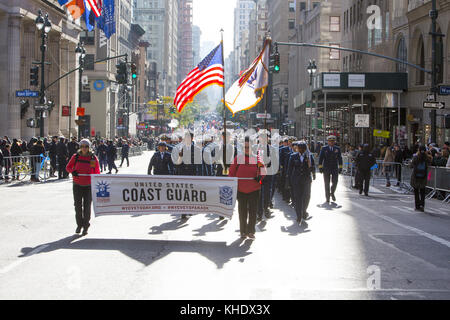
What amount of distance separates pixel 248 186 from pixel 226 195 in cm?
55

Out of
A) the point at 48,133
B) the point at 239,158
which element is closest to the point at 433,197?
the point at 239,158

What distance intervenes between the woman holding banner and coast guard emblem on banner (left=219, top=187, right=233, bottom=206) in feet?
0.69

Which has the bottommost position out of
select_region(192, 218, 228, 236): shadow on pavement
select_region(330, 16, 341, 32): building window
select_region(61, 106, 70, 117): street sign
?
select_region(192, 218, 228, 236): shadow on pavement

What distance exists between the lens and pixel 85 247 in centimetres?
1141

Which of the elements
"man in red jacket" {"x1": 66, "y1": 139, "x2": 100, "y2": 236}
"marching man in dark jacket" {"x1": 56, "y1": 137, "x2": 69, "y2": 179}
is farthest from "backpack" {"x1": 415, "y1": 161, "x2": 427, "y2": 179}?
"marching man in dark jacket" {"x1": 56, "y1": 137, "x2": 69, "y2": 179}

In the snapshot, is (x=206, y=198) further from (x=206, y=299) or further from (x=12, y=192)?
(x=12, y=192)

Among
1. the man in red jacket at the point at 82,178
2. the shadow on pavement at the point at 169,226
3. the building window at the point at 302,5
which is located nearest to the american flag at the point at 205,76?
the shadow on pavement at the point at 169,226

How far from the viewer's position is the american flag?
1528 centimetres

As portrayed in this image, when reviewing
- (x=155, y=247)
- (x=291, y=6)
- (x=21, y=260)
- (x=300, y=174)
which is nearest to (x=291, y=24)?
(x=291, y=6)

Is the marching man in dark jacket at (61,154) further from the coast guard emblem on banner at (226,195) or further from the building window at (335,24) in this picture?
the building window at (335,24)

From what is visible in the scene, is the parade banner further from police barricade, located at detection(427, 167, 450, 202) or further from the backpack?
police barricade, located at detection(427, 167, 450, 202)

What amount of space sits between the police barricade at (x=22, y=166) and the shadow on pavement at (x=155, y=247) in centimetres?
1638

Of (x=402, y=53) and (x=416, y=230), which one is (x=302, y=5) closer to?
(x=402, y=53)

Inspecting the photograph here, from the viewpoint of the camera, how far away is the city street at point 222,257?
818 cm
